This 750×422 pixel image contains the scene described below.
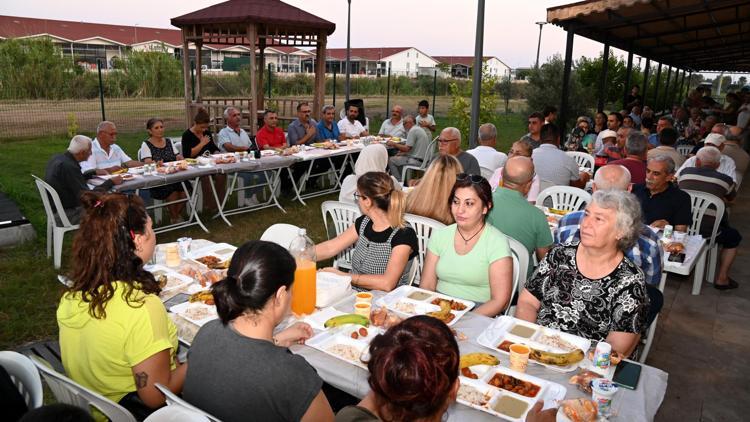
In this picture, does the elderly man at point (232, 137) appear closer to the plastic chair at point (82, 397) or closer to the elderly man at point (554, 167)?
the elderly man at point (554, 167)

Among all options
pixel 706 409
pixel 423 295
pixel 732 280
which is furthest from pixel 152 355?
pixel 732 280

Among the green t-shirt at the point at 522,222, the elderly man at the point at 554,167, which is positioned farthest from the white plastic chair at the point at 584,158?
the green t-shirt at the point at 522,222

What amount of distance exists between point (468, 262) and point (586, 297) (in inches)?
24.8

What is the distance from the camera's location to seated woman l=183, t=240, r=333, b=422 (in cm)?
164

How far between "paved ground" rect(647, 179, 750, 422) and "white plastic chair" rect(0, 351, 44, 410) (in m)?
3.06

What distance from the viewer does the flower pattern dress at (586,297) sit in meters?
2.46

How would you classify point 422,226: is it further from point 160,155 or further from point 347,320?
point 160,155

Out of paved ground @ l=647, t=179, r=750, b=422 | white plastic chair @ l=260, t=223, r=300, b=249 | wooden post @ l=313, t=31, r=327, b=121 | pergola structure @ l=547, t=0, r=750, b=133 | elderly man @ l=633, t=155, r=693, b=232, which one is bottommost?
paved ground @ l=647, t=179, r=750, b=422

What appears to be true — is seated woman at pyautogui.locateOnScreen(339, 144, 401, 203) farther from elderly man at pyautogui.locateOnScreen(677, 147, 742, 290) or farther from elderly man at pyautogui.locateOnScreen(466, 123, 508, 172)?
elderly man at pyautogui.locateOnScreen(677, 147, 742, 290)

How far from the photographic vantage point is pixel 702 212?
16.2 feet

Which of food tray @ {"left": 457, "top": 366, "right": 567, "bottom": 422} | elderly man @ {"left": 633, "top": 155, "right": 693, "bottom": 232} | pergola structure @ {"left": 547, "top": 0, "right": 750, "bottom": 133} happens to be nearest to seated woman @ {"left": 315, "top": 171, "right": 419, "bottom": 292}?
food tray @ {"left": 457, "top": 366, "right": 567, "bottom": 422}

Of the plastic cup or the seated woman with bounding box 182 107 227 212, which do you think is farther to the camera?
the seated woman with bounding box 182 107 227 212

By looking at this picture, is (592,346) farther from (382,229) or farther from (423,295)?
(382,229)

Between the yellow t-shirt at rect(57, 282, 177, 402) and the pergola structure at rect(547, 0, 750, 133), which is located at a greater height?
the pergola structure at rect(547, 0, 750, 133)
